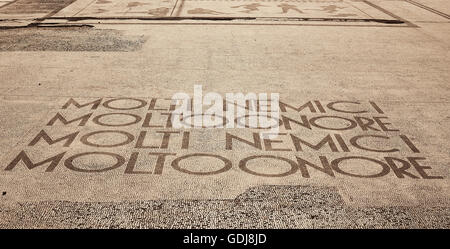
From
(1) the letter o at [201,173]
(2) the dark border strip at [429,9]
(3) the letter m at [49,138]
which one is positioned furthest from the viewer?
(2) the dark border strip at [429,9]

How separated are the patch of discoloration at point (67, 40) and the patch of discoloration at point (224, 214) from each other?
5990 millimetres

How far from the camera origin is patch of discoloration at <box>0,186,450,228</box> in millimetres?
3975

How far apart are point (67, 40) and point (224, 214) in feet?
23.9

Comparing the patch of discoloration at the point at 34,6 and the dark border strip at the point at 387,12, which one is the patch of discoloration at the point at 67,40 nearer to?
the patch of discoloration at the point at 34,6

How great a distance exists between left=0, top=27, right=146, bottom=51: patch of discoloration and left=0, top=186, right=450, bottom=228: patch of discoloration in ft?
19.7

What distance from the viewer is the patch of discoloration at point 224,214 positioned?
3975mm

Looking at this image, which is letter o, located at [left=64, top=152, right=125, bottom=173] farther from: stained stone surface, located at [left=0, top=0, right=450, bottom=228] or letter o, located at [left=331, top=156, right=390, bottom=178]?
letter o, located at [left=331, top=156, right=390, bottom=178]

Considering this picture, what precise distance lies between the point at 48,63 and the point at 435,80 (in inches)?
222

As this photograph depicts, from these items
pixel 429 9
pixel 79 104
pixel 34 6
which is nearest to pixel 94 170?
pixel 79 104

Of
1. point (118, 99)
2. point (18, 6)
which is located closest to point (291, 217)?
point (118, 99)

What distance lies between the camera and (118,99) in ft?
23.0

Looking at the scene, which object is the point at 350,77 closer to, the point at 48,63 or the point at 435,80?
the point at 435,80

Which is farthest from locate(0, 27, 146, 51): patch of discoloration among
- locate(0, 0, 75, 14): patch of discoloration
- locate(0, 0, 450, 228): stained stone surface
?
locate(0, 0, 75, 14): patch of discoloration

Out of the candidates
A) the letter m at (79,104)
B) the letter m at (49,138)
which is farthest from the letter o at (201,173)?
the letter m at (79,104)
